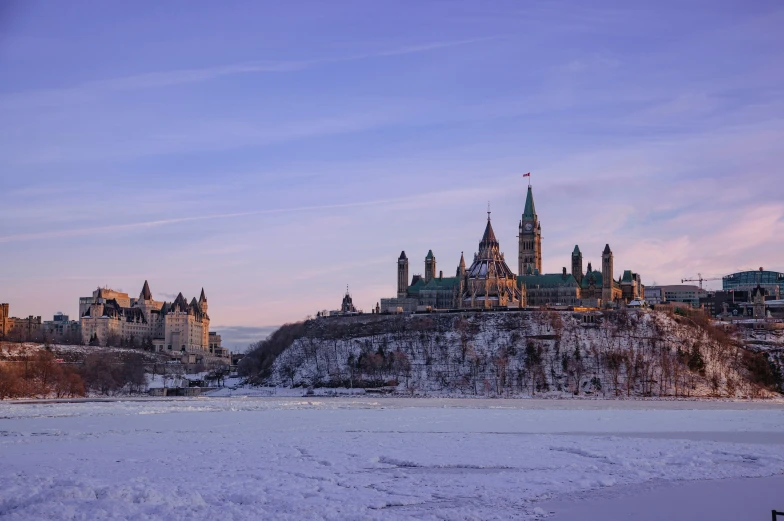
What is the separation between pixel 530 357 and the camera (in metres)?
148

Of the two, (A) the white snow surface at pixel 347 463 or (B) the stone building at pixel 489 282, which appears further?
(B) the stone building at pixel 489 282

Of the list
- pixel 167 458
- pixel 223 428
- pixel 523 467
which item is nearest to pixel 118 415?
pixel 223 428

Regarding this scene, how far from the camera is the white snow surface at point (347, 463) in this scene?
3189cm

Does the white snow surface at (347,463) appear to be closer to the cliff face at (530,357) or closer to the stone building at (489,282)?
the cliff face at (530,357)

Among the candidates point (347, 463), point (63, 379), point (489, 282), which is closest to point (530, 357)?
point (489, 282)

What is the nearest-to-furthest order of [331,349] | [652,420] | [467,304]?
[652,420] → [331,349] → [467,304]

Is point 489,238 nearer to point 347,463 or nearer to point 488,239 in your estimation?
point 488,239

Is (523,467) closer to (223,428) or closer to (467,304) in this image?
(223,428)

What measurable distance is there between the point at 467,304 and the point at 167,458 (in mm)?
148036

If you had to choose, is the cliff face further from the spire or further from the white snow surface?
the white snow surface

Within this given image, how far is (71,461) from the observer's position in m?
41.2

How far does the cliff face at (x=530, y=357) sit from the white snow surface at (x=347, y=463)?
225ft

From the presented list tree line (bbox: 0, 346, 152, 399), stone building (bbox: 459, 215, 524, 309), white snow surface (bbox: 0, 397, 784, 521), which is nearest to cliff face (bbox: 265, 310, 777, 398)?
stone building (bbox: 459, 215, 524, 309)

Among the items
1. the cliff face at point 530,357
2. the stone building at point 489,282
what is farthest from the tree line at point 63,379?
the stone building at point 489,282
